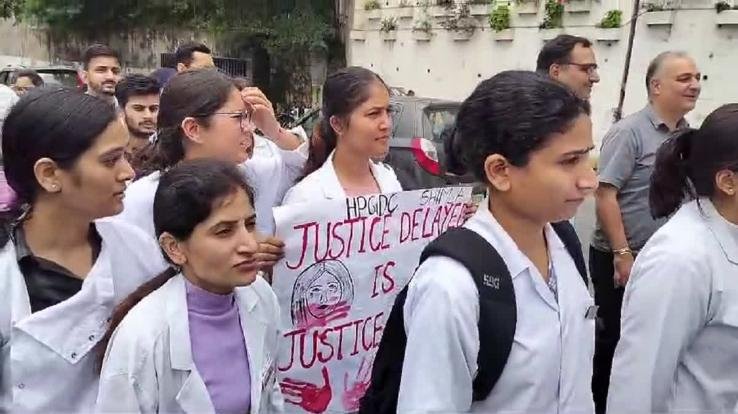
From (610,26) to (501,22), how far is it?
2463 millimetres

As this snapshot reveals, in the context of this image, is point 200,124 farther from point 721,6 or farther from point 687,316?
point 721,6

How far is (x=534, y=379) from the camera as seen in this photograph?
6.12 ft

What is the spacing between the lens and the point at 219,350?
219 centimetres

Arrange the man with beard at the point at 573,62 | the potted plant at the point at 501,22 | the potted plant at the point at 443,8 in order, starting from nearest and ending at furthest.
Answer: the man with beard at the point at 573,62, the potted plant at the point at 501,22, the potted plant at the point at 443,8

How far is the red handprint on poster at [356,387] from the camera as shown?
3.03m

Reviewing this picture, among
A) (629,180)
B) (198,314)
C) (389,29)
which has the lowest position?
(389,29)

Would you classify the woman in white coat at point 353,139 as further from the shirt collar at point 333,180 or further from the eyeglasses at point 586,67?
the eyeglasses at point 586,67

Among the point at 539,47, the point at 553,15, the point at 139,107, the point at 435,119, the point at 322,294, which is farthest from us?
the point at 539,47

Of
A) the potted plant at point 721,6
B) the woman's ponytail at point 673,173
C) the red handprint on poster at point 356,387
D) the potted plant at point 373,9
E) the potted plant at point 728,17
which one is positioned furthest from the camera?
the potted plant at point 373,9

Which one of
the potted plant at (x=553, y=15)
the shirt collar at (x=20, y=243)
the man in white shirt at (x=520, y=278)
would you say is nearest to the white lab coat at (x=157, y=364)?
the shirt collar at (x=20, y=243)

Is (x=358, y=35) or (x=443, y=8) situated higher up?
(x=443, y=8)

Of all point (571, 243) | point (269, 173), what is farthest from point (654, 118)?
point (571, 243)

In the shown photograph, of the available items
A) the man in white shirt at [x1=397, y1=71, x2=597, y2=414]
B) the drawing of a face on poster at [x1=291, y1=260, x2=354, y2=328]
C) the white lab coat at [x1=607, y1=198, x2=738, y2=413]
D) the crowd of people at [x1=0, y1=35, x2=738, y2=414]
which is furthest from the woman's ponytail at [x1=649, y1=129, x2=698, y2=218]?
the drawing of a face on poster at [x1=291, y1=260, x2=354, y2=328]

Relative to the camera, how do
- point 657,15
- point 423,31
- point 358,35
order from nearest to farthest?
point 657,15 < point 423,31 < point 358,35
